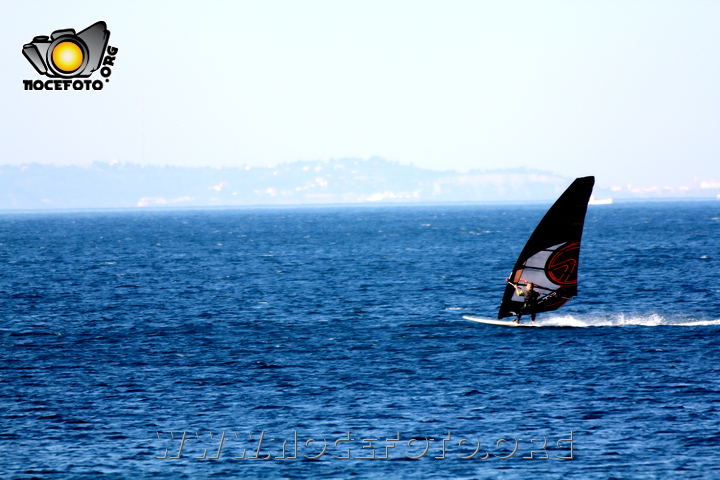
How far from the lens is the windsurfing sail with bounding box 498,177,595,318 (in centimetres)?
4516

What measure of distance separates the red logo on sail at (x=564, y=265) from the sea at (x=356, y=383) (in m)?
3.24

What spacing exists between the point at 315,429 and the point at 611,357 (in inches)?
701

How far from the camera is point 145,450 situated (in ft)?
93.2

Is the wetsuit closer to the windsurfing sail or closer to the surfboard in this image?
the windsurfing sail

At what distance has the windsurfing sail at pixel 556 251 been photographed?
45.2 metres

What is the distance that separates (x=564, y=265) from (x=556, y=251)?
3.56 ft

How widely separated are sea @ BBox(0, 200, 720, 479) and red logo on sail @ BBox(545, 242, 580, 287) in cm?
324

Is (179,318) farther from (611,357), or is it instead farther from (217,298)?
(611,357)

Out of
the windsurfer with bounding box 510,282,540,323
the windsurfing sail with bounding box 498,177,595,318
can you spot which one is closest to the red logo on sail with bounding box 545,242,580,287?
the windsurfing sail with bounding box 498,177,595,318

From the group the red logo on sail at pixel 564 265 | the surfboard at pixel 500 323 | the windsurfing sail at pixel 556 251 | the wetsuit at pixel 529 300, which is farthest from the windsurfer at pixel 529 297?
the surfboard at pixel 500 323

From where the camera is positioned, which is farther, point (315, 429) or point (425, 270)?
Answer: point (425, 270)

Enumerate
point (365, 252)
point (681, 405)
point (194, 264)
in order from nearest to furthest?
point (681, 405)
point (194, 264)
point (365, 252)

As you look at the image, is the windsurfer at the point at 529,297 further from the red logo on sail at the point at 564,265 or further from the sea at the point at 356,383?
the sea at the point at 356,383

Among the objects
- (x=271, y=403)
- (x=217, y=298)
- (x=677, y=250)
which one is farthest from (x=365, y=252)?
(x=271, y=403)
